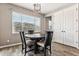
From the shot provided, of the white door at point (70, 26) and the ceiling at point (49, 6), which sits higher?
the ceiling at point (49, 6)

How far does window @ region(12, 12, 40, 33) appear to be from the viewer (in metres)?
3.62

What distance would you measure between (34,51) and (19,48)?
617mm

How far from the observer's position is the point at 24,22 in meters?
3.62

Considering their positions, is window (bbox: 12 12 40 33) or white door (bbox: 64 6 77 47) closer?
window (bbox: 12 12 40 33)

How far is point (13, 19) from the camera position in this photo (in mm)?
3775

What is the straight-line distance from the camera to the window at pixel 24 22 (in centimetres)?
362

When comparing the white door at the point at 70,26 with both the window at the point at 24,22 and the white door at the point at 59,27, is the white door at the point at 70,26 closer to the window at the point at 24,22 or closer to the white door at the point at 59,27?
the white door at the point at 59,27

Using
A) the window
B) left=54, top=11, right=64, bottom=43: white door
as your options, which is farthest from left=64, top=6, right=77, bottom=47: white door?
the window

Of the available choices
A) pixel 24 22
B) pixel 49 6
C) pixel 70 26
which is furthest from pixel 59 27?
pixel 24 22

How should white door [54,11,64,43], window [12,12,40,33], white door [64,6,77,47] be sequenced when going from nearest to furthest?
window [12,12,40,33]
white door [64,6,77,47]
white door [54,11,64,43]

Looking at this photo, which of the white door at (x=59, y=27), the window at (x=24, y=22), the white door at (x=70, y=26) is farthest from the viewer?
the white door at (x=59, y=27)

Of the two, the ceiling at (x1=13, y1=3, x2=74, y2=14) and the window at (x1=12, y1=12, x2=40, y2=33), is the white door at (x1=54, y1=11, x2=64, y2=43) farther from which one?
the window at (x1=12, y1=12, x2=40, y2=33)

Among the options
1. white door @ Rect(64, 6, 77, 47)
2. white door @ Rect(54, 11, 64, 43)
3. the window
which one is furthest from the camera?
white door @ Rect(54, 11, 64, 43)

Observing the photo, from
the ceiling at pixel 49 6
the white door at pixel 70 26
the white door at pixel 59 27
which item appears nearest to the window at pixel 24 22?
the ceiling at pixel 49 6
